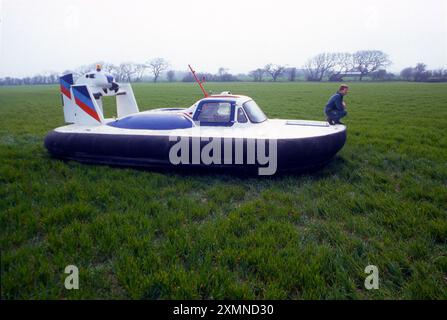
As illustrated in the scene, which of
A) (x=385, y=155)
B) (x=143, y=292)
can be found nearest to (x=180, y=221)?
(x=143, y=292)

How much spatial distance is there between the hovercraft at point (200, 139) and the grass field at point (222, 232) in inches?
9.0

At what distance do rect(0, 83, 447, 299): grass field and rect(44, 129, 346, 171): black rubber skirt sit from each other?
187 millimetres

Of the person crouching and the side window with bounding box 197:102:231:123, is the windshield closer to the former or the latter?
the side window with bounding box 197:102:231:123

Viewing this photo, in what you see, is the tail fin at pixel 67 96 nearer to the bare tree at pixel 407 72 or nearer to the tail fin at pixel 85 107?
the tail fin at pixel 85 107

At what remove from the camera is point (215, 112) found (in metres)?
4.53

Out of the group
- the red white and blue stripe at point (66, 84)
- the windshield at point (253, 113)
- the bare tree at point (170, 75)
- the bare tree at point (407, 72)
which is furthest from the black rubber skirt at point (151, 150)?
the bare tree at point (170, 75)

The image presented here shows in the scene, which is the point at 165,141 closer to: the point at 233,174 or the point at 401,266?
the point at 233,174

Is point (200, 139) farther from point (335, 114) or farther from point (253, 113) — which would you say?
point (335, 114)

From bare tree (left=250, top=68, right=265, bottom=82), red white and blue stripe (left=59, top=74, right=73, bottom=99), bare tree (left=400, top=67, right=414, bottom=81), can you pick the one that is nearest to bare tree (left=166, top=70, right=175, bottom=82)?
bare tree (left=250, top=68, right=265, bottom=82)

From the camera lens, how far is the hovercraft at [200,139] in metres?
3.83

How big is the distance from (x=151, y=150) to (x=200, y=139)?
73 centimetres

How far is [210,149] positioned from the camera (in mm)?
3963

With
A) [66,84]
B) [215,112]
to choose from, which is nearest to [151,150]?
[215,112]

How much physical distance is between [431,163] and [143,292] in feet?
14.8
